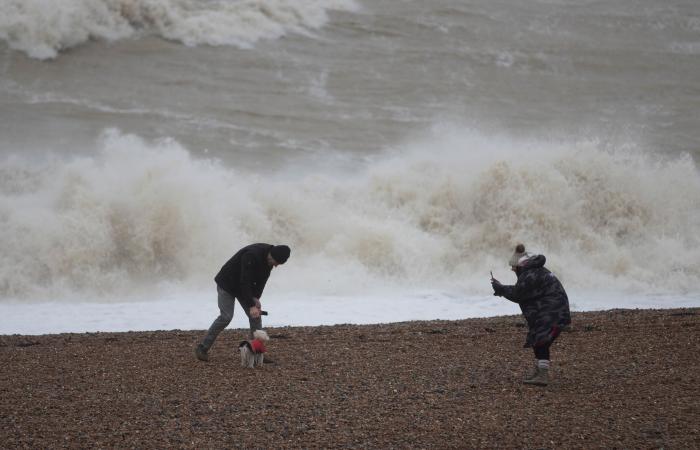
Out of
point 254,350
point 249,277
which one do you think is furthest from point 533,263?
point 254,350

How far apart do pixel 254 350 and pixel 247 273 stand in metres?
0.71

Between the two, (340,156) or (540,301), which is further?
(340,156)

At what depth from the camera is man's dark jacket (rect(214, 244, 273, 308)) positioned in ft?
23.9

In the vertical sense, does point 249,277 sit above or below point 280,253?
below

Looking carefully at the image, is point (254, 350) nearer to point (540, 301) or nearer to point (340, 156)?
point (540, 301)

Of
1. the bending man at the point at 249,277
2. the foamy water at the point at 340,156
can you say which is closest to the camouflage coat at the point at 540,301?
the bending man at the point at 249,277

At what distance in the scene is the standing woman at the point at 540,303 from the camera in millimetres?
6617

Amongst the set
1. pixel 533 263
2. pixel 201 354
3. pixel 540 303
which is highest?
pixel 533 263

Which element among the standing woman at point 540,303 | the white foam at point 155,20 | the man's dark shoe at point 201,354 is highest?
the white foam at point 155,20

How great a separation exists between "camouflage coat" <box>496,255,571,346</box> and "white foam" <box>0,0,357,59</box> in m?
17.6

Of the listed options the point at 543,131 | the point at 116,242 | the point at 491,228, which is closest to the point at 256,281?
the point at 116,242

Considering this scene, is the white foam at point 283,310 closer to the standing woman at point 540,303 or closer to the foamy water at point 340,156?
the foamy water at point 340,156

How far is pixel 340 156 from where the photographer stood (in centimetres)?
1848

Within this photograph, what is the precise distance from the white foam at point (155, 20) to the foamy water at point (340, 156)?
0.06 m
